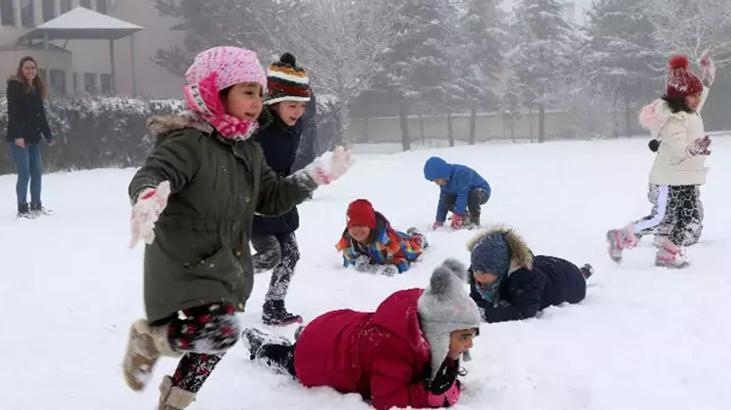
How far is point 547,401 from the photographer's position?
11.9 ft

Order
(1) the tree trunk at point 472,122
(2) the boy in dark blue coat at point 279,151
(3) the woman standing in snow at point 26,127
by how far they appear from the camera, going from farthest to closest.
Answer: (1) the tree trunk at point 472,122
(3) the woman standing in snow at point 26,127
(2) the boy in dark blue coat at point 279,151

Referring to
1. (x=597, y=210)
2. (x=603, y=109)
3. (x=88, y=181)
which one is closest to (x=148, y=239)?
(x=597, y=210)

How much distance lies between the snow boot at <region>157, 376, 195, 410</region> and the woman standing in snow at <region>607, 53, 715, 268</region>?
4.59m

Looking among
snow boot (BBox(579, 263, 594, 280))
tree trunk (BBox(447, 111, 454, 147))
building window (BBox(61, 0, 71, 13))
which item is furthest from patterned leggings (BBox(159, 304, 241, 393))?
tree trunk (BBox(447, 111, 454, 147))

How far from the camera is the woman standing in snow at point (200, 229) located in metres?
3.09

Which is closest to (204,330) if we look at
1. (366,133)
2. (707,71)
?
(707,71)

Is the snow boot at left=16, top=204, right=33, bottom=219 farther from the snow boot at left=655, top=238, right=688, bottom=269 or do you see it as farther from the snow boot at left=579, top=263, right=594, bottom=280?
the snow boot at left=655, top=238, right=688, bottom=269

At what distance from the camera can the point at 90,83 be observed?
34000 mm

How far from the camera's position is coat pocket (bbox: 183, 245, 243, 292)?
3107 millimetres

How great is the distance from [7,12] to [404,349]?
2939 cm

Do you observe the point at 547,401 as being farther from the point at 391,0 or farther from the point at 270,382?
the point at 391,0

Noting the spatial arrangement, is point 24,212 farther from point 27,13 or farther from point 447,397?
point 27,13

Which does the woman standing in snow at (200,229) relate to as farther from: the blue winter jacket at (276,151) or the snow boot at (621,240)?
the snow boot at (621,240)

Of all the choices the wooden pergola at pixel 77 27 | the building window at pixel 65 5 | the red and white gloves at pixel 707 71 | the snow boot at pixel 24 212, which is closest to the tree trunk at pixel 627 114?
the wooden pergola at pixel 77 27
